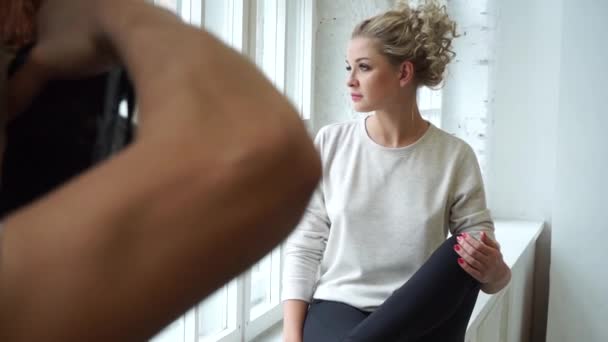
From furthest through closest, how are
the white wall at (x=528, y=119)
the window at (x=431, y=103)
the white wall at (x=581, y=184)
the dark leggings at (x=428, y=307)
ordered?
the white wall at (x=528, y=119)
the window at (x=431, y=103)
the white wall at (x=581, y=184)
the dark leggings at (x=428, y=307)

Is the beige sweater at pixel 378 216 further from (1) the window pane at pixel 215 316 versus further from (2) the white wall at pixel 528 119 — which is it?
A: (2) the white wall at pixel 528 119

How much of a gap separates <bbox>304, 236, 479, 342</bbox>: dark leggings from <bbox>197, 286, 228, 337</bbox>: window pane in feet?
1.87

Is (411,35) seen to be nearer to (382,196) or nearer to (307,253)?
(382,196)

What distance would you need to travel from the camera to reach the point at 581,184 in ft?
10.5

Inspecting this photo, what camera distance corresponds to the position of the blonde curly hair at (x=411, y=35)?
1523mm

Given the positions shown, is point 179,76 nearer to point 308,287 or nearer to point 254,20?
point 308,287

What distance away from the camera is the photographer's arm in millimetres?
198

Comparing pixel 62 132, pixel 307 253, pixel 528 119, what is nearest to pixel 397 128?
pixel 307 253

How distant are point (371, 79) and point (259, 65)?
1.29 ft

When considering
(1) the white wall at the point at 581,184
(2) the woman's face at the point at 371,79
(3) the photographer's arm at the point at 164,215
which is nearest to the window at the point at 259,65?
(2) the woman's face at the point at 371,79

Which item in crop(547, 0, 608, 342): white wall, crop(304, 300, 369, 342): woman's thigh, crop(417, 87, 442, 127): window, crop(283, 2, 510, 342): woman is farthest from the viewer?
crop(417, 87, 442, 127): window

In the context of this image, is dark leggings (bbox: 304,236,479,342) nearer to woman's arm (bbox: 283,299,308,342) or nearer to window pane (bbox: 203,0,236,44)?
Answer: woman's arm (bbox: 283,299,308,342)

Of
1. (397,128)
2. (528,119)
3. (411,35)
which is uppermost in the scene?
(411,35)

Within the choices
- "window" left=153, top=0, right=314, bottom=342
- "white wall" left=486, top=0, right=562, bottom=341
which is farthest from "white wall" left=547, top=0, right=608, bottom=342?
"window" left=153, top=0, right=314, bottom=342
